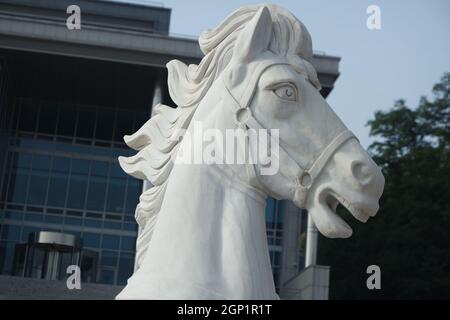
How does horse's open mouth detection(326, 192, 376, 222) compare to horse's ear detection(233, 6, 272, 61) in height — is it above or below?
below

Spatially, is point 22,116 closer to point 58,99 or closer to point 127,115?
point 58,99

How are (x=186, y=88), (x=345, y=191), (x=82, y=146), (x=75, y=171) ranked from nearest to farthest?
(x=345, y=191) → (x=186, y=88) → (x=75, y=171) → (x=82, y=146)

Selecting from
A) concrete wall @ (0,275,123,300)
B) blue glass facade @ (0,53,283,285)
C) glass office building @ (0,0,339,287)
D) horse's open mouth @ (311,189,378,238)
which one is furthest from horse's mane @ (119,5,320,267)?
blue glass facade @ (0,53,283,285)

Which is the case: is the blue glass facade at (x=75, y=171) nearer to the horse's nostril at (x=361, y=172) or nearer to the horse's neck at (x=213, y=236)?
the horse's neck at (x=213, y=236)

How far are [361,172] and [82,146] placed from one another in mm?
28850

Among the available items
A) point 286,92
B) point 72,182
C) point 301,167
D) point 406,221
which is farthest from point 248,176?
point 72,182

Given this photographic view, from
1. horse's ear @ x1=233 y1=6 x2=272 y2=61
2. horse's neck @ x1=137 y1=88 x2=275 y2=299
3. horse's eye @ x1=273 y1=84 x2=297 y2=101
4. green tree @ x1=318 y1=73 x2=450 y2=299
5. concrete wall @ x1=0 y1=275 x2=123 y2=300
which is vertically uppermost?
green tree @ x1=318 y1=73 x2=450 y2=299

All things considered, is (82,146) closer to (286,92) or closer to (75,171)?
(75,171)

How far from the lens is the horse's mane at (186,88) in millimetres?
2914

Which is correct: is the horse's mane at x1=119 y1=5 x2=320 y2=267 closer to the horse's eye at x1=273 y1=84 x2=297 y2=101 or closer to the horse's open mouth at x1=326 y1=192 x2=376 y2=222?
the horse's eye at x1=273 y1=84 x2=297 y2=101

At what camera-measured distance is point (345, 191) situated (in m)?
2.61

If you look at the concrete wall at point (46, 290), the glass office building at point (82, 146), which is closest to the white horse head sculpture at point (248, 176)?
the concrete wall at point (46, 290)

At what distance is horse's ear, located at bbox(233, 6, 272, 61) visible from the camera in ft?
9.18
